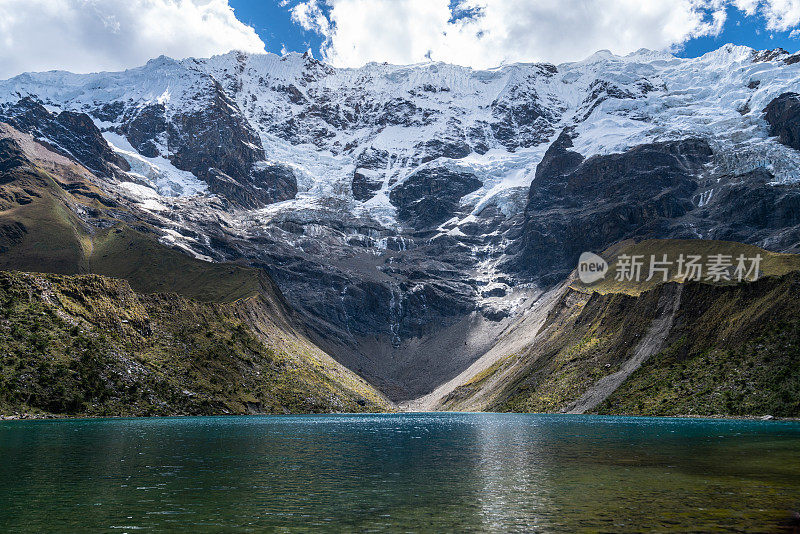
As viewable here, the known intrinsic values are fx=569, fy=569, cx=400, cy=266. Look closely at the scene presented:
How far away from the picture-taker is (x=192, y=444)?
64.8 metres

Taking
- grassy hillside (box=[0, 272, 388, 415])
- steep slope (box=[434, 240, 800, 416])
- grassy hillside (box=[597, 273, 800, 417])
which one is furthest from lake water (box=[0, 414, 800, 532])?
steep slope (box=[434, 240, 800, 416])

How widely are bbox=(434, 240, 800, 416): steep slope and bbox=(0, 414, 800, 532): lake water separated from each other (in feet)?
110

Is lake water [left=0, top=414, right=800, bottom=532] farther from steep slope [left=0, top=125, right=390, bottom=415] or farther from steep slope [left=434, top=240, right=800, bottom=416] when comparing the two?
steep slope [left=434, top=240, right=800, bottom=416]

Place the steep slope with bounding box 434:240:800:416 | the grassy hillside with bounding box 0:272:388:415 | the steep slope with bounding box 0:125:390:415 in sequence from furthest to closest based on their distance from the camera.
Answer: the steep slope with bounding box 434:240:800:416, the steep slope with bounding box 0:125:390:415, the grassy hillside with bounding box 0:272:388:415

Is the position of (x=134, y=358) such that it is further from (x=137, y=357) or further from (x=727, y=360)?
(x=727, y=360)

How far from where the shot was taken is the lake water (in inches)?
1136

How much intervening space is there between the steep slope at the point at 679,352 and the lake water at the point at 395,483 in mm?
33593

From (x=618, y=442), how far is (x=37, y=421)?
282ft

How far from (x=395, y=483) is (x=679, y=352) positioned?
102348 mm

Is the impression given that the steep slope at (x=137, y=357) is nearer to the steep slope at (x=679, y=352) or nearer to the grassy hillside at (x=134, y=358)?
the grassy hillside at (x=134, y=358)

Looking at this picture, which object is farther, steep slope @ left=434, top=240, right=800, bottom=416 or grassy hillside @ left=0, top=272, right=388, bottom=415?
steep slope @ left=434, top=240, right=800, bottom=416

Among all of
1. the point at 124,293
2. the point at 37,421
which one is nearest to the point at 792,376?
the point at 37,421

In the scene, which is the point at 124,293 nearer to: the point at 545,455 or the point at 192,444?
the point at 192,444

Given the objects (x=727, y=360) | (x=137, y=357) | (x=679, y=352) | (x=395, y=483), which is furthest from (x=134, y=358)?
(x=727, y=360)
